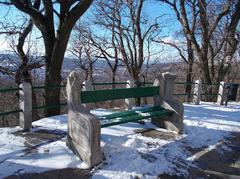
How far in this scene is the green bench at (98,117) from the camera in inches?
161

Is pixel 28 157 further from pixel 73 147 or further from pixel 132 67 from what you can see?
pixel 132 67

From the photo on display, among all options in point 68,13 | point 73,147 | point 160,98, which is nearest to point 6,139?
point 73,147

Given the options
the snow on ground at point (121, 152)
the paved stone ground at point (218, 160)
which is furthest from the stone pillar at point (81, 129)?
the paved stone ground at point (218, 160)

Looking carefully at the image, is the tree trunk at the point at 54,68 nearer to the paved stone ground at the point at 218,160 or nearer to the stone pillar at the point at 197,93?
the paved stone ground at the point at 218,160

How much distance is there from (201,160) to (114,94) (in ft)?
6.78

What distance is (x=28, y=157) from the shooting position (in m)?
4.40

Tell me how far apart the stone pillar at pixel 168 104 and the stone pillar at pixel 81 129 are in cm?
237

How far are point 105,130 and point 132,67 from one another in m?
15.7

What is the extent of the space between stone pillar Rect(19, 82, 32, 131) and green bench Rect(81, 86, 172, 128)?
1.77m

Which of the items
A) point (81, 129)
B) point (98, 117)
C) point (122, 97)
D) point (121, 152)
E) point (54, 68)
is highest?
point (54, 68)

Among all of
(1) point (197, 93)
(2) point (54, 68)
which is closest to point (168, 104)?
(2) point (54, 68)

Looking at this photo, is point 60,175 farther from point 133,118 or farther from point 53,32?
point 53,32

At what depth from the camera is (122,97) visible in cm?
555

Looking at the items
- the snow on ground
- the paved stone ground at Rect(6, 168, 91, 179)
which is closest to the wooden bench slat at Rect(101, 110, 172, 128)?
the snow on ground
